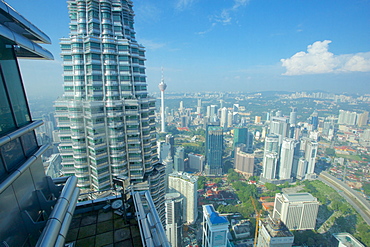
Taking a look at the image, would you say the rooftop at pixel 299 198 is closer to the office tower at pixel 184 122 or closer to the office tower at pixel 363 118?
the office tower at pixel 363 118

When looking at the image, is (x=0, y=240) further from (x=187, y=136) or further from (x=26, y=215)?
(x=187, y=136)

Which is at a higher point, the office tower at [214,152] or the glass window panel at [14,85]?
the glass window panel at [14,85]

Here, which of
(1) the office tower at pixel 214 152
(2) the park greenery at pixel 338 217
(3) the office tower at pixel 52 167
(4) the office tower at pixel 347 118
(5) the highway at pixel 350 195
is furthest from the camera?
(4) the office tower at pixel 347 118

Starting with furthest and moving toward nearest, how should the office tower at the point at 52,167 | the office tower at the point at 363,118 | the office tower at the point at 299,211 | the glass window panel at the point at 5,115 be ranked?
the office tower at the point at 363,118 → the office tower at the point at 299,211 → the office tower at the point at 52,167 → the glass window panel at the point at 5,115

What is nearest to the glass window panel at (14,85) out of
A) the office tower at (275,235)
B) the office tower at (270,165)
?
the office tower at (275,235)

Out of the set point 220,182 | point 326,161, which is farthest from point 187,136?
point 326,161

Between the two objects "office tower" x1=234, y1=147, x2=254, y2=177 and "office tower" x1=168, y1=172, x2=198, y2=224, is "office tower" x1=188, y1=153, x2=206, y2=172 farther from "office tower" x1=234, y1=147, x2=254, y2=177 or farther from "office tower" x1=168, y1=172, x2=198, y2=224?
"office tower" x1=168, y1=172, x2=198, y2=224

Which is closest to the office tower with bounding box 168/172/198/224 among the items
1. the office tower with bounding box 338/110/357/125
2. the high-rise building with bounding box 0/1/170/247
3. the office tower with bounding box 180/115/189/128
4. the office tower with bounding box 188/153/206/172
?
the office tower with bounding box 188/153/206/172
